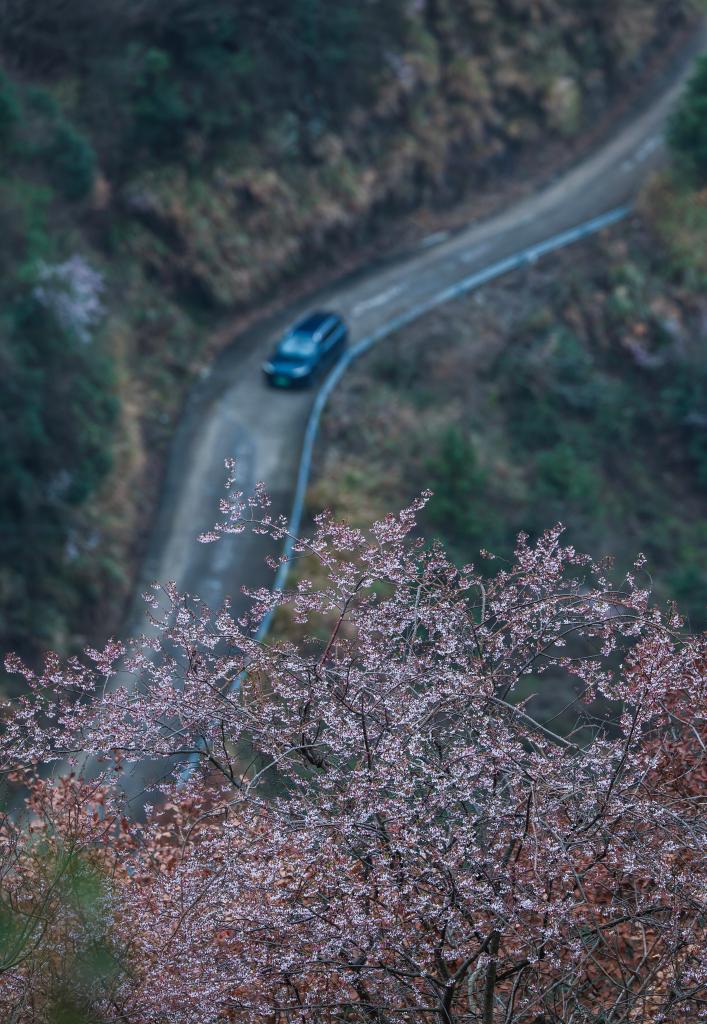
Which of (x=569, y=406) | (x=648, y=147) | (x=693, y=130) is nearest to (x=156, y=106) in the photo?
(x=569, y=406)

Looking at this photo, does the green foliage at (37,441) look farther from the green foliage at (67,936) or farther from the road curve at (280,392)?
the green foliage at (67,936)

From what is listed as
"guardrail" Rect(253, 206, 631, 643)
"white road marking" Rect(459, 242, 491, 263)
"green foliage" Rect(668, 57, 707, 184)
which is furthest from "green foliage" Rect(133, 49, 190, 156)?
"green foliage" Rect(668, 57, 707, 184)

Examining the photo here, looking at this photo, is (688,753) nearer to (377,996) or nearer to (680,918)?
(680,918)

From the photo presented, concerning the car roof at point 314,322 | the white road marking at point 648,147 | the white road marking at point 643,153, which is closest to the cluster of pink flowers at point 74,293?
the car roof at point 314,322

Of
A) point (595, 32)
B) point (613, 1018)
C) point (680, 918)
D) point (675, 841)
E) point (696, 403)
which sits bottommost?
point (696, 403)

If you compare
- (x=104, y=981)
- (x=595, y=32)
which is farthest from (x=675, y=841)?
(x=595, y=32)

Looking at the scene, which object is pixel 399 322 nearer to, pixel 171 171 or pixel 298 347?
pixel 298 347

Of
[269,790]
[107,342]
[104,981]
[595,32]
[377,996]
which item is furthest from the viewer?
[595,32]
